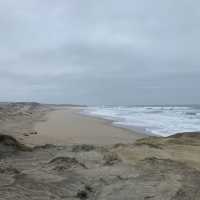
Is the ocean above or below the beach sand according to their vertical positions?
above

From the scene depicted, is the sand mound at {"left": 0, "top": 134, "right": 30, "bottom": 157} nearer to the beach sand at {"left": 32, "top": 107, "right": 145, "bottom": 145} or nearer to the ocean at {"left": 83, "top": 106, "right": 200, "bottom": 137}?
the beach sand at {"left": 32, "top": 107, "right": 145, "bottom": 145}

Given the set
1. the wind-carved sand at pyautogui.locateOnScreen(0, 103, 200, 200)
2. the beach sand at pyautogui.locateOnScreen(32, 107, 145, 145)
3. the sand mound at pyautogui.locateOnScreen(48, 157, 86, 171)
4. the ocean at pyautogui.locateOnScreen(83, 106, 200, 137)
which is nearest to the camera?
the wind-carved sand at pyautogui.locateOnScreen(0, 103, 200, 200)

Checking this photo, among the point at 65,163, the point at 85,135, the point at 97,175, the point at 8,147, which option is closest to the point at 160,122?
the point at 85,135

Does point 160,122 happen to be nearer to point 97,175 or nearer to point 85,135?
point 85,135

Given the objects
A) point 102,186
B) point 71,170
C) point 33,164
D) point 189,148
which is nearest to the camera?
point 102,186

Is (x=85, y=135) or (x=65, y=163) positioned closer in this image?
(x=65, y=163)

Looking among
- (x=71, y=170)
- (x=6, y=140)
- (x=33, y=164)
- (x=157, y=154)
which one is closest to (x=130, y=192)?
(x=71, y=170)

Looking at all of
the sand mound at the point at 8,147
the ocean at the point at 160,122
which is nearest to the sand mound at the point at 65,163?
the sand mound at the point at 8,147

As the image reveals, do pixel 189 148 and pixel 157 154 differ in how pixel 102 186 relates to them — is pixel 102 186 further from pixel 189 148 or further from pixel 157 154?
pixel 189 148

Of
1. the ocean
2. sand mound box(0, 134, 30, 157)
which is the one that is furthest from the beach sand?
sand mound box(0, 134, 30, 157)

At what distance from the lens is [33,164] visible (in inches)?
370

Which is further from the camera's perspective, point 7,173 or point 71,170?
point 71,170

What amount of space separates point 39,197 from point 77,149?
17.8 ft

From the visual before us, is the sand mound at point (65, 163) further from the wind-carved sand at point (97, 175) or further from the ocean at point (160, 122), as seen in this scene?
the ocean at point (160, 122)
